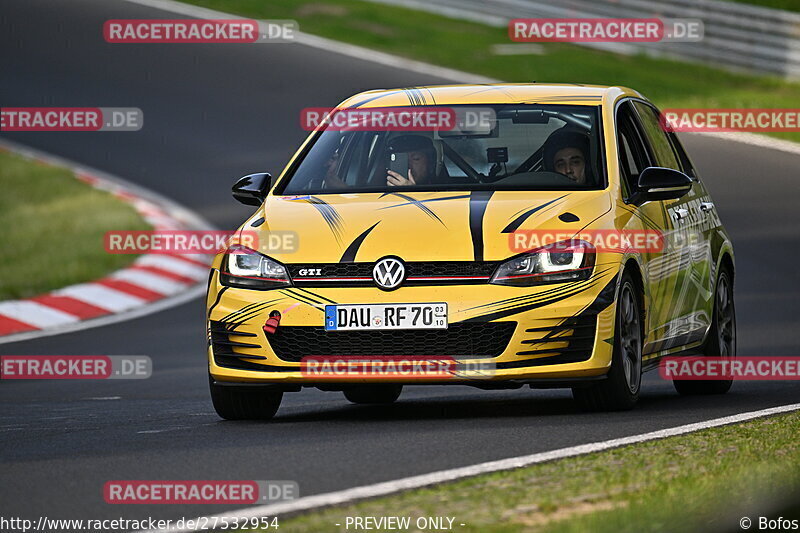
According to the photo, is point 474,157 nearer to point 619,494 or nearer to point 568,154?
point 568,154

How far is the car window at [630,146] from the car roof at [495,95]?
12 centimetres

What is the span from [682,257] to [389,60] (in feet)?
57.8

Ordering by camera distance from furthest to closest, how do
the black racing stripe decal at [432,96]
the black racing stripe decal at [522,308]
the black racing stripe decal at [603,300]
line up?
the black racing stripe decal at [432,96] < the black racing stripe decal at [603,300] < the black racing stripe decal at [522,308]

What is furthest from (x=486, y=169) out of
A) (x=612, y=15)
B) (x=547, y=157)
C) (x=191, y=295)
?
(x=612, y=15)

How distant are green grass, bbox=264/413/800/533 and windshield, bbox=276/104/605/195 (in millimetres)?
2357

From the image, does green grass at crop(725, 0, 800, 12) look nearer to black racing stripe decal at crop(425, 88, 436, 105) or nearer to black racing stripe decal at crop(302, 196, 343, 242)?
black racing stripe decal at crop(425, 88, 436, 105)

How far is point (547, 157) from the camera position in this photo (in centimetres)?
948

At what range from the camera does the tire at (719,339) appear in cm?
1063

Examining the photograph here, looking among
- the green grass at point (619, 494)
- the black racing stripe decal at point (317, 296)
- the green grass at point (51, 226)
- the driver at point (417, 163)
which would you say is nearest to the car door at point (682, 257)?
the driver at point (417, 163)

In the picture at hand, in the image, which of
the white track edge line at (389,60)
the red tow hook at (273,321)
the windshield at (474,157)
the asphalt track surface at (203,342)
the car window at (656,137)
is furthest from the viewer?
the white track edge line at (389,60)

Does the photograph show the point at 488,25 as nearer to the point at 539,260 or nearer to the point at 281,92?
the point at 281,92

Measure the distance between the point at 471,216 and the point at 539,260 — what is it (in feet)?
1.41

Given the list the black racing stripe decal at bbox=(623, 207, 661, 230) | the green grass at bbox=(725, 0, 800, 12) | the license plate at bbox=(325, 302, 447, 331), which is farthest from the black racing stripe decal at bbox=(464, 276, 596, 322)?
the green grass at bbox=(725, 0, 800, 12)

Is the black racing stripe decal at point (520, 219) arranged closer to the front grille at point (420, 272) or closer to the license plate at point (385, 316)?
the front grille at point (420, 272)
